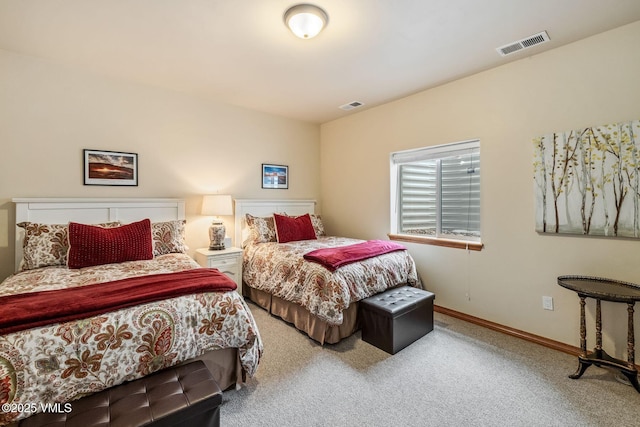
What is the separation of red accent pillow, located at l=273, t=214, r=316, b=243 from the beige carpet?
142cm

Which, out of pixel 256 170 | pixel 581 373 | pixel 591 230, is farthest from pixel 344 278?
pixel 256 170

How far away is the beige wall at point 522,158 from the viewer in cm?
224

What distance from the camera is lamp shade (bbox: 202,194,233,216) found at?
349 cm

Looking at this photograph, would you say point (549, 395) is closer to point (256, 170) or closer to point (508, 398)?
point (508, 398)

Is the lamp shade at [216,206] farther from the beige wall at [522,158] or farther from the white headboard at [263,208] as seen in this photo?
the beige wall at [522,158]

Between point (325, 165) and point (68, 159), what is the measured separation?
3.31 metres

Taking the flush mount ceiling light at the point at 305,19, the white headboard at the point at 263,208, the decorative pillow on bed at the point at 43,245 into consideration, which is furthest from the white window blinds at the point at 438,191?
the decorative pillow on bed at the point at 43,245

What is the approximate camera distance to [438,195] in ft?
11.4

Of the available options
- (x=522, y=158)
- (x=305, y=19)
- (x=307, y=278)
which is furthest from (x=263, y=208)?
(x=522, y=158)

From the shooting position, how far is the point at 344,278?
8.36 feet

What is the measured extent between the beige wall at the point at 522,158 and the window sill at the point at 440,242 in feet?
0.23

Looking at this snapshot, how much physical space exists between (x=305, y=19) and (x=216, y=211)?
2307 millimetres

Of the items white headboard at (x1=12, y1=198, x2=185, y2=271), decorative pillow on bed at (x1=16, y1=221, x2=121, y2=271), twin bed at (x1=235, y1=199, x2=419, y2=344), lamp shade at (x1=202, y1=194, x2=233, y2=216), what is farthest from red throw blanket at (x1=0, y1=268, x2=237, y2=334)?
lamp shade at (x1=202, y1=194, x2=233, y2=216)

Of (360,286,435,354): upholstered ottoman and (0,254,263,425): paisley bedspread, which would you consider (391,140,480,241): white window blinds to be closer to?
(360,286,435,354): upholstered ottoman
